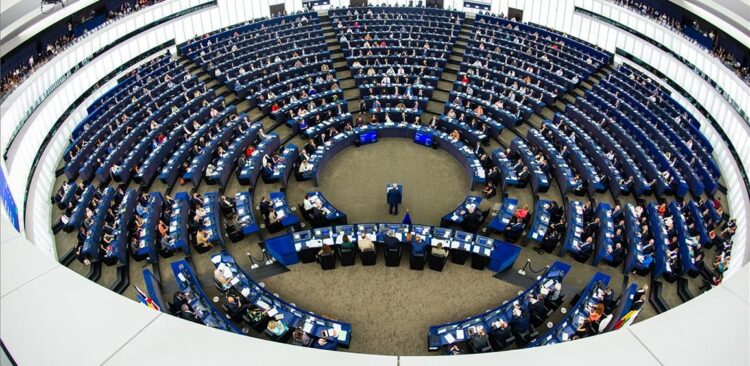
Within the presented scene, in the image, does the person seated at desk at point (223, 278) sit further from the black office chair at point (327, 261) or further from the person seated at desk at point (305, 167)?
the person seated at desk at point (305, 167)

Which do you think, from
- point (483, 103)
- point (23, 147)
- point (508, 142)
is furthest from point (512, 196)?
point (23, 147)

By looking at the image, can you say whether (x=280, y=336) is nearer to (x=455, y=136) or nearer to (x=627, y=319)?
(x=627, y=319)

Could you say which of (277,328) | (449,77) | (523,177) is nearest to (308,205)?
(277,328)

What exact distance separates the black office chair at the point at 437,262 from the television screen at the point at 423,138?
7.81m

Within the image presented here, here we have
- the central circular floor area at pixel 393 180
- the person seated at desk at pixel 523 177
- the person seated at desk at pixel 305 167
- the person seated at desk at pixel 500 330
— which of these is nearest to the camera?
the person seated at desk at pixel 500 330

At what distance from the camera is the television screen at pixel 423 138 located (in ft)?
73.8

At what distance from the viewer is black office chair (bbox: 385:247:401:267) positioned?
16.0 metres

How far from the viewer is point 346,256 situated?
16.0 meters

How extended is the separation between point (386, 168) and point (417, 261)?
6386 mm

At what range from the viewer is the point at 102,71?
24.0m

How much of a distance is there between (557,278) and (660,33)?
16828 mm

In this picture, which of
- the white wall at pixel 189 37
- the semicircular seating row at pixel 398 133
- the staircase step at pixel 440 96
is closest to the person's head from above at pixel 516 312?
the semicircular seating row at pixel 398 133

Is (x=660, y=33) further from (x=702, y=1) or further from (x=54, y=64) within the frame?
(x=54, y=64)

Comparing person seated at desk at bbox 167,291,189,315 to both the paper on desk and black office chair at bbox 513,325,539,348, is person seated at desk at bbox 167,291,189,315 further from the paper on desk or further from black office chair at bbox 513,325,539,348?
black office chair at bbox 513,325,539,348
